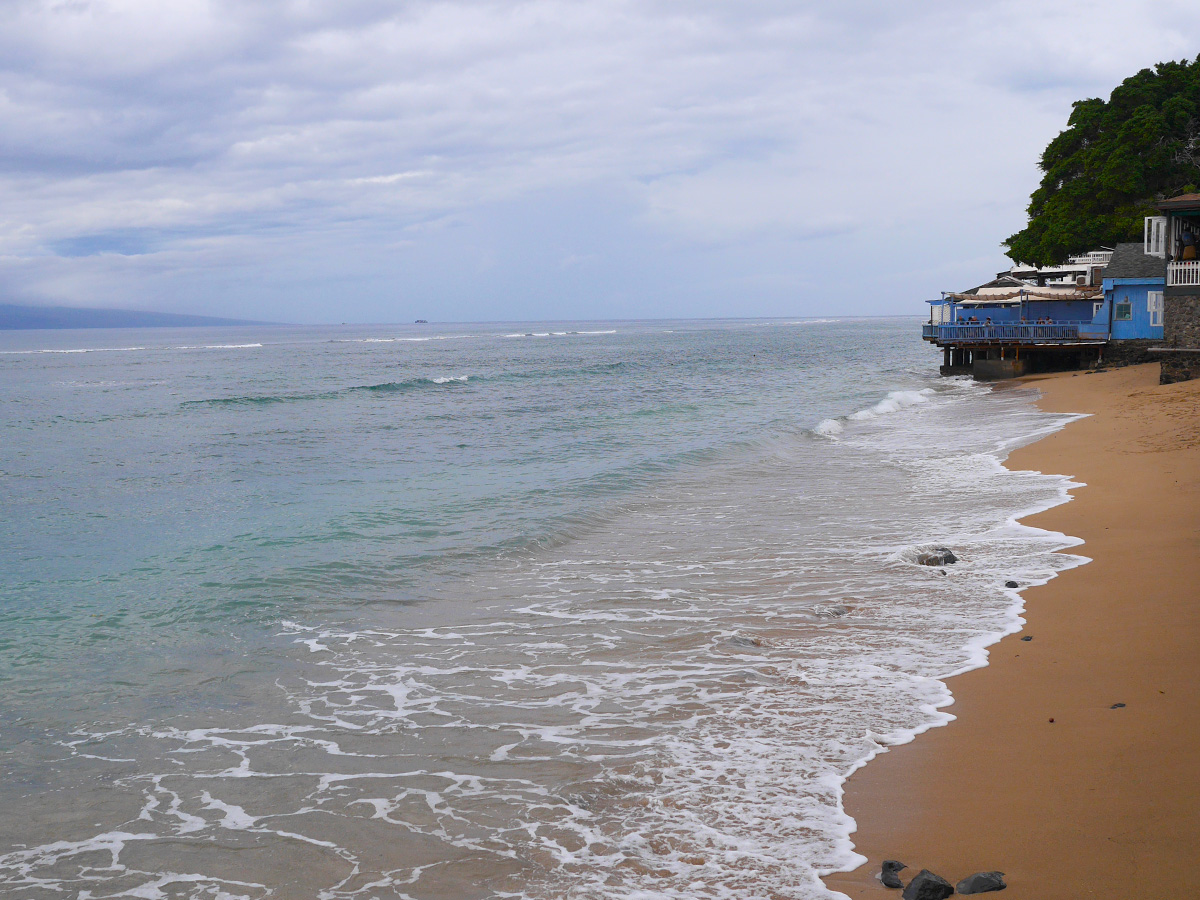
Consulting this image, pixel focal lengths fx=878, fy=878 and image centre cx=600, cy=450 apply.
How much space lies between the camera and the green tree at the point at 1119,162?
159 ft

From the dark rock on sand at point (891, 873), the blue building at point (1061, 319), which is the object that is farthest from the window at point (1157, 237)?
the dark rock on sand at point (891, 873)

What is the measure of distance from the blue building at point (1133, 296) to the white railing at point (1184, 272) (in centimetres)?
1020

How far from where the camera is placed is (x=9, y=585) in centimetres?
1145

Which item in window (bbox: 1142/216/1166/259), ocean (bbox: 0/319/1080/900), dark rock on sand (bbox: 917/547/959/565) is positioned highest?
window (bbox: 1142/216/1166/259)

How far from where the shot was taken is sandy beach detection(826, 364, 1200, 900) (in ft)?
14.1

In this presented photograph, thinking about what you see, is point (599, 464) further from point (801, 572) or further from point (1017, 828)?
point (1017, 828)

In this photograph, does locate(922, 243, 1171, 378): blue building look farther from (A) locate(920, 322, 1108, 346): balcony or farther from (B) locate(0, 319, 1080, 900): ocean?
(B) locate(0, 319, 1080, 900): ocean

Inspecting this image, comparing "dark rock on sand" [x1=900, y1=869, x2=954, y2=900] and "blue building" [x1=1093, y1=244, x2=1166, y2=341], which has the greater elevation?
"blue building" [x1=1093, y1=244, x2=1166, y2=341]

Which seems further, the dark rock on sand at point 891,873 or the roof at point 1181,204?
the roof at point 1181,204

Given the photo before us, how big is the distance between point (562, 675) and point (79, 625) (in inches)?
229

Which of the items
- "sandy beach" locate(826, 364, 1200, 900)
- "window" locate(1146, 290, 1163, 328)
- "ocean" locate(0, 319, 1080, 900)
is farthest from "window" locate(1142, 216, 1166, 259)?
"sandy beach" locate(826, 364, 1200, 900)

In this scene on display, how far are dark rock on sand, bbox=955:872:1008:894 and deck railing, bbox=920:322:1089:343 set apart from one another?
37822mm

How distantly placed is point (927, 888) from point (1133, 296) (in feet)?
122

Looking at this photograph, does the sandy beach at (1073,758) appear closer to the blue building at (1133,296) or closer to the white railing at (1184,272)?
the white railing at (1184,272)
